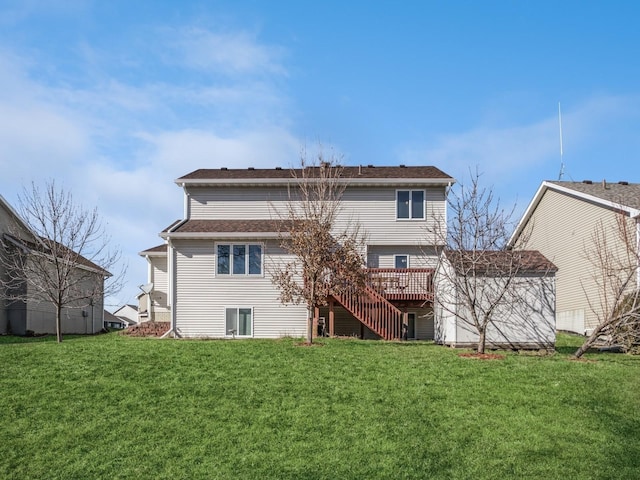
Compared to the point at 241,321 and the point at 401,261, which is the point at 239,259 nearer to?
the point at 241,321

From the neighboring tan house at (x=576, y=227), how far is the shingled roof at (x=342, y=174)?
4278 mm

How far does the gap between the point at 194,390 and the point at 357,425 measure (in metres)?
3.64

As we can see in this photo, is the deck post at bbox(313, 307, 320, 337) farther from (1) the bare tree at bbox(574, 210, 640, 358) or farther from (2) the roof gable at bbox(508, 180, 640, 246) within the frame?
(1) the bare tree at bbox(574, 210, 640, 358)

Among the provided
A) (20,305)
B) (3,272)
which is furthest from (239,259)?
(3,272)

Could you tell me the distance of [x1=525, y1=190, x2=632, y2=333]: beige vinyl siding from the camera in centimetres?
2612

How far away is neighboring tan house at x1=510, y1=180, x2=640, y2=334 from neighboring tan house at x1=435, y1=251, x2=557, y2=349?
19.4ft

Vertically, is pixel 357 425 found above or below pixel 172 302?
below

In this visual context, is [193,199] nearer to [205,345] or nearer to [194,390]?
[205,345]

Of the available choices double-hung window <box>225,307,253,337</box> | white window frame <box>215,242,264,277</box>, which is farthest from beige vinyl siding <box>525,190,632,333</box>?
double-hung window <box>225,307,253,337</box>

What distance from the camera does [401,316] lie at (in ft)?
75.7

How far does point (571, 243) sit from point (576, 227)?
2.59ft

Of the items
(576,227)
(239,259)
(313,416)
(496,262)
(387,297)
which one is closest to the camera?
(313,416)

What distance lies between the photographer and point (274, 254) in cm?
2423

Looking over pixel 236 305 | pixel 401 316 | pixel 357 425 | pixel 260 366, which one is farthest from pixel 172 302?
pixel 357 425
